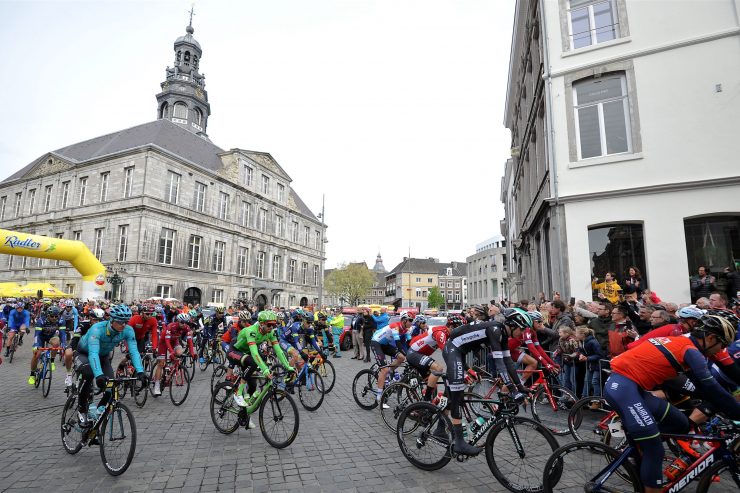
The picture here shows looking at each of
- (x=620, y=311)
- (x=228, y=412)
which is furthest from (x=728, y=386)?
(x=228, y=412)

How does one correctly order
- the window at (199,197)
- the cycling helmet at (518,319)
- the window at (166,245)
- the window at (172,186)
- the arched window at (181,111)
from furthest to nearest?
the arched window at (181,111) → the window at (199,197) → the window at (172,186) → the window at (166,245) → the cycling helmet at (518,319)

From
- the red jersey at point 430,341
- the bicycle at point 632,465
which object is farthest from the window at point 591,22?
the bicycle at point 632,465

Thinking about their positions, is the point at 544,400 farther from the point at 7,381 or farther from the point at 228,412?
the point at 7,381

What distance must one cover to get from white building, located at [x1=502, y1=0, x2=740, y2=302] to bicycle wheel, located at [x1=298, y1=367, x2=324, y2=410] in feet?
27.6

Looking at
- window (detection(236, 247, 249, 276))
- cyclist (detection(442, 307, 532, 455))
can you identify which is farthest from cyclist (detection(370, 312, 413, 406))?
window (detection(236, 247, 249, 276))

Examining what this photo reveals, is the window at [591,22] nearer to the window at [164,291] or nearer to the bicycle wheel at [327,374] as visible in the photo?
the bicycle wheel at [327,374]

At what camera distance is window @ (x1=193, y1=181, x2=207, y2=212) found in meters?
40.1

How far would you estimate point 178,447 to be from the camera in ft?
18.3

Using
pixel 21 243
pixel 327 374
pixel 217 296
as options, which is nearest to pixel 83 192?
pixel 217 296

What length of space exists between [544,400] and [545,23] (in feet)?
42.3

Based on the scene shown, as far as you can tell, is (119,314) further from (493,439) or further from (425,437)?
(493,439)

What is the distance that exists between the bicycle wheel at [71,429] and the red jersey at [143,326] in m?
2.91

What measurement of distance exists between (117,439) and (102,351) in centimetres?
161

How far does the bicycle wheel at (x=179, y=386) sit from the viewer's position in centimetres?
816
